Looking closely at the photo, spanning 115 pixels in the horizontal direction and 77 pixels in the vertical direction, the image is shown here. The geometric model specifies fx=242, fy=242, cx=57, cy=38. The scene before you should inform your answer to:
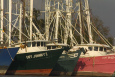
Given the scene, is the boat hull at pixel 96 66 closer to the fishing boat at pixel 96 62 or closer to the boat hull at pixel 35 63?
the fishing boat at pixel 96 62

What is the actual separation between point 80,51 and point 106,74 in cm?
500

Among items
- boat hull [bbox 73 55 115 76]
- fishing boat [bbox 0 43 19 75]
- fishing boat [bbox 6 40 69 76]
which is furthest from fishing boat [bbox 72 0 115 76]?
fishing boat [bbox 0 43 19 75]

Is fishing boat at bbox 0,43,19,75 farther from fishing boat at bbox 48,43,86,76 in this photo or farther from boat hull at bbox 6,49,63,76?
fishing boat at bbox 48,43,86,76

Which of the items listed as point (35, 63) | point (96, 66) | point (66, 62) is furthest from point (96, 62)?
point (35, 63)

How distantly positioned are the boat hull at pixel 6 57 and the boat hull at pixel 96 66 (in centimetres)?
1084


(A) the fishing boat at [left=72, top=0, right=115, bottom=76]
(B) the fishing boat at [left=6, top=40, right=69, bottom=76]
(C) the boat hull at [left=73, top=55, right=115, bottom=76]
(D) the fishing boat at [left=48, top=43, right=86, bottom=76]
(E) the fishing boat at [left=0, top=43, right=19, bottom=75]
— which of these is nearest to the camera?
(E) the fishing boat at [left=0, top=43, right=19, bottom=75]

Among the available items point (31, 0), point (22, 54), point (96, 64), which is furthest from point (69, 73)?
point (31, 0)

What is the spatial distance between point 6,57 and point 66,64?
9.09 meters

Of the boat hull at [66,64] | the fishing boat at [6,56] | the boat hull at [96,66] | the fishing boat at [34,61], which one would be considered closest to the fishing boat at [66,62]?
the boat hull at [66,64]

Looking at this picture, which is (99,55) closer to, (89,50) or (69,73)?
(89,50)

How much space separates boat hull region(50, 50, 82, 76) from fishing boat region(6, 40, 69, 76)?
9.22 ft

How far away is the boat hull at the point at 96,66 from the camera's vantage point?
34.7m

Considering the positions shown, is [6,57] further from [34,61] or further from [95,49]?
[95,49]

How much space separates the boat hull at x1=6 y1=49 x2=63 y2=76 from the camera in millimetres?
33562
